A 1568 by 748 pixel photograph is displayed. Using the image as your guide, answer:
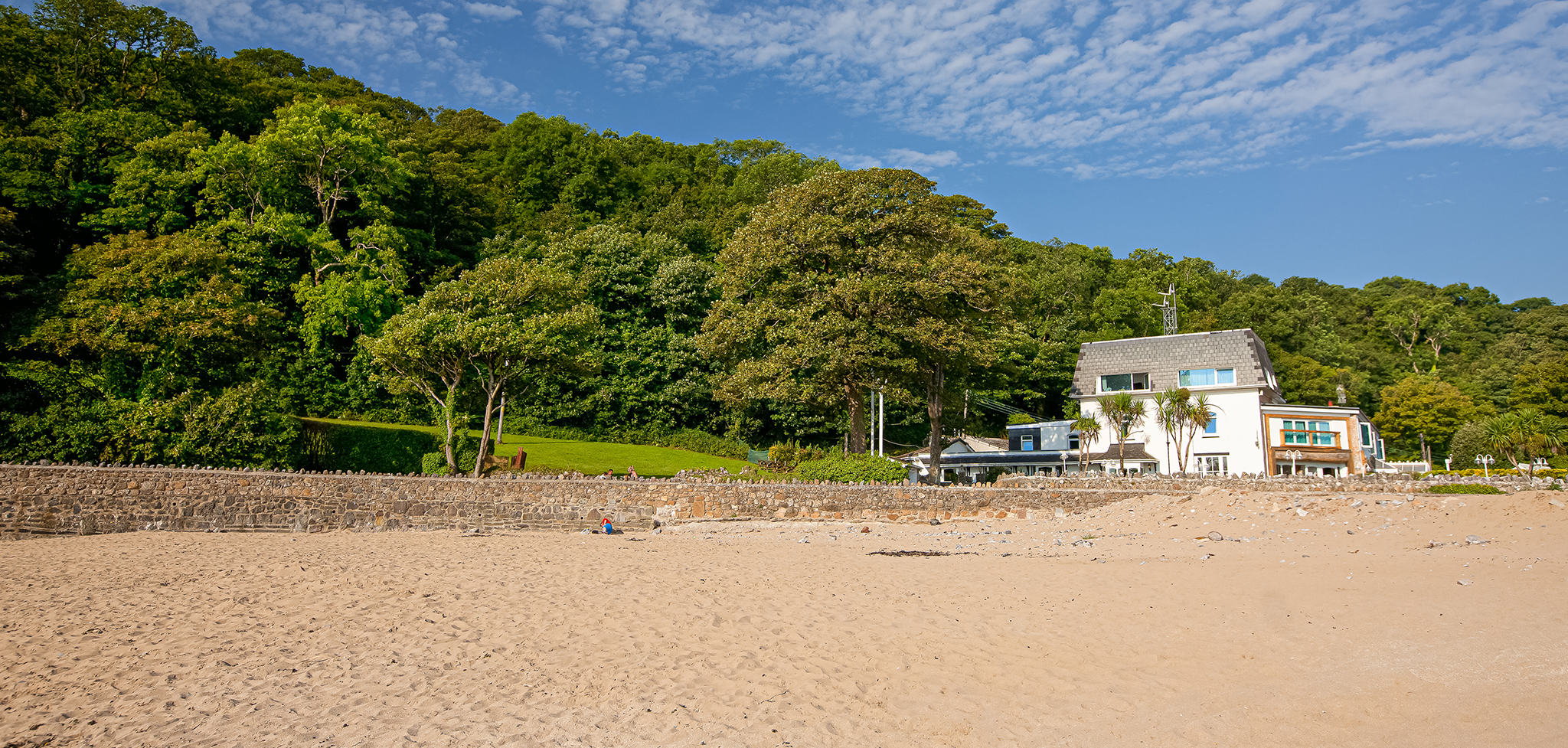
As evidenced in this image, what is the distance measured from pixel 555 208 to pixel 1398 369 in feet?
217

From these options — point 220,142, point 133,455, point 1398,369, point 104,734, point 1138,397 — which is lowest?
point 104,734

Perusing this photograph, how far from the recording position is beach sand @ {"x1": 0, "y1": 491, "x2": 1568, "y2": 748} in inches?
221

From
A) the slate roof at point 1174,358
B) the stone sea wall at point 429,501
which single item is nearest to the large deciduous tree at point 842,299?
the stone sea wall at point 429,501

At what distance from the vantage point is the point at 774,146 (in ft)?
210

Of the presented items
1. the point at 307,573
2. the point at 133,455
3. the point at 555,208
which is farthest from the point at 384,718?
the point at 555,208

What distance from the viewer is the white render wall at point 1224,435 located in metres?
38.0

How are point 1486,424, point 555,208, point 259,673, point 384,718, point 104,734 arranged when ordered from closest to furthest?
point 104,734 → point 384,718 → point 259,673 → point 1486,424 → point 555,208

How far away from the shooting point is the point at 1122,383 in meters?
41.3

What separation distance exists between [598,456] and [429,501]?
1300cm

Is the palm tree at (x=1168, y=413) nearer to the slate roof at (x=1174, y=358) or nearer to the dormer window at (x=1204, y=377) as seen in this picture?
the dormer window at (x=1204, y=377)

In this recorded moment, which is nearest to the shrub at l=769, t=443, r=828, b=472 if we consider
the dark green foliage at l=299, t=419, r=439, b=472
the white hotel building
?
the dark green foliage at l=299, t=419, r=439, b=472

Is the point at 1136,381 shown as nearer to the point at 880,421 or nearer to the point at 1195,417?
the point at 1195,417

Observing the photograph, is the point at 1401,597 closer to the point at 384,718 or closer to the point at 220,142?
the point at 384,718

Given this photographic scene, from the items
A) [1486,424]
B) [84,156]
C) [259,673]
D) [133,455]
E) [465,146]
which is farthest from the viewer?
[465,146]
